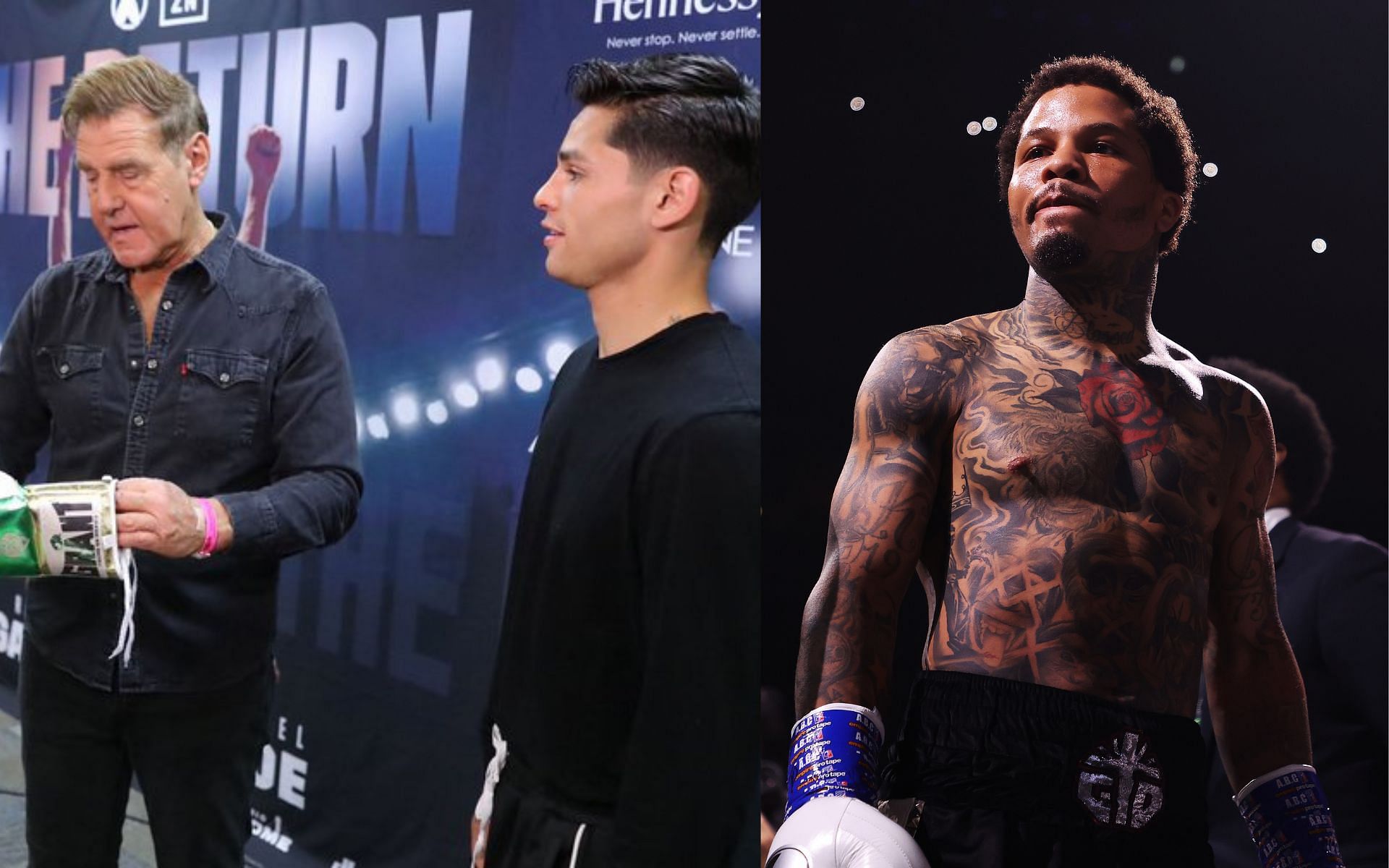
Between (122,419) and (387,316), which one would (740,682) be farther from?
(122,419)

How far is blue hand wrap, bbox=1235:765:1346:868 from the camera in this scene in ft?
5.20

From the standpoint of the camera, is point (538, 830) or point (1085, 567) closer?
point (1085, 567)

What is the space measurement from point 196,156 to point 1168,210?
1.82 m

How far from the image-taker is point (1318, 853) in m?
1.58

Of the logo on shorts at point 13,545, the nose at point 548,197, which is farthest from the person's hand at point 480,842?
the nose at point 548,197

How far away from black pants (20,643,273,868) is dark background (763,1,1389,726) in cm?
108

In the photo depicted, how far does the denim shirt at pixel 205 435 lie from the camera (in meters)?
2.47

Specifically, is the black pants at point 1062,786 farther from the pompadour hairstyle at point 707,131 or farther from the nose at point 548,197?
the nose at point 548,197

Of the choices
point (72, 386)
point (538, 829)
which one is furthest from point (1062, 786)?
point (72, 386)

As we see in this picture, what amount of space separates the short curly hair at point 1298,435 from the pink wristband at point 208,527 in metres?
1.62

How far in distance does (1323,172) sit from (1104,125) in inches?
9.7

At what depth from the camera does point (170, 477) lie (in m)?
2.51

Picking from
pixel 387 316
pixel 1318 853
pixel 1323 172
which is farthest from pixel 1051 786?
pixel 387 316

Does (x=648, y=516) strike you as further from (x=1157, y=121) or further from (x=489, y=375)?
(x=1157, y=121)
